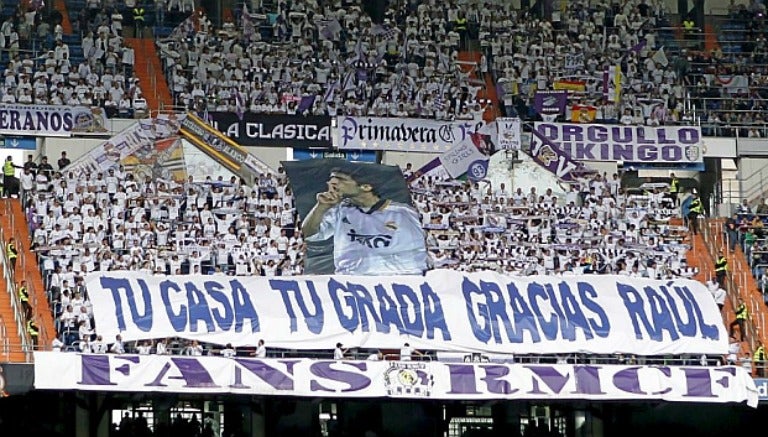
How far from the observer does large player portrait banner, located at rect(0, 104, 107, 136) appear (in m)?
36.8

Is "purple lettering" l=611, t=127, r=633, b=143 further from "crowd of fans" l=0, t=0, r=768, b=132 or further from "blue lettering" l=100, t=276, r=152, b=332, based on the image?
"blue lettering" l=100, t=276, r=152, b=332

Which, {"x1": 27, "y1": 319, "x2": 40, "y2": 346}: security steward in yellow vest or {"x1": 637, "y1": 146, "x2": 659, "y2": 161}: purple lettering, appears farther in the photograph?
{"x1": 637, "y1": 146, "x2": 659, "y2": 161}: purple lettering

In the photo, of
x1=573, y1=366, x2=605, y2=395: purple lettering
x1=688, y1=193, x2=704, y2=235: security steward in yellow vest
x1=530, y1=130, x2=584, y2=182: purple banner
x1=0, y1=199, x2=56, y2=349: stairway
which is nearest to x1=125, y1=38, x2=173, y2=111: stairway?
x1=0, y1=199, x2=56, y2=349: stairway

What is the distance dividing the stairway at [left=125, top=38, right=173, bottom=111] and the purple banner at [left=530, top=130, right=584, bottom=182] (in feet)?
25.6

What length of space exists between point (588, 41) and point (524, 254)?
8274 millimetres

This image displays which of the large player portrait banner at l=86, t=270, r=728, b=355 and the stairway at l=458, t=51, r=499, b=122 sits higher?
Answer: the stairway at l=458, t=51, r=499, b=122

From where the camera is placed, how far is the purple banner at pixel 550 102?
132ft

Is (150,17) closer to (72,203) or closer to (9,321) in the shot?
(72,203)

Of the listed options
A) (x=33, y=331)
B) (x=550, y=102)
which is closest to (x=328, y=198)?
(x=550, y=102)

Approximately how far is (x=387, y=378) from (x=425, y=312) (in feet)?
7.60

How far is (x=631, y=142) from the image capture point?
3991 cm

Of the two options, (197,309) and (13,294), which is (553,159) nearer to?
(197,309)

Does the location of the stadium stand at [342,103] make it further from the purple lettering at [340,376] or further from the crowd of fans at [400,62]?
the purple lettering at [340,376]

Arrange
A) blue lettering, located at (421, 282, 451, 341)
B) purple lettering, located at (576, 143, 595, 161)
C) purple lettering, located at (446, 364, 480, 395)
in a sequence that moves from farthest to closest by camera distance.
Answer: purple lettering, located at (576, 143, 595, 161)
blue lettering, located at (421, 282, 451, 341)
purple lettering, located at (446, 364, 480, 395)
